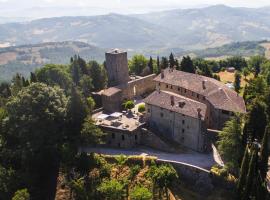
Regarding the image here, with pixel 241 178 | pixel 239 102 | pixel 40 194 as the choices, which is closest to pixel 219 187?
pixel 241 178

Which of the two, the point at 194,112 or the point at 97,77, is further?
the point at 97,77

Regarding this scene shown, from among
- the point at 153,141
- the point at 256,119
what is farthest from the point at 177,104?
the point at 256,119

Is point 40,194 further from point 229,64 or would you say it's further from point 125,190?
point 229,64

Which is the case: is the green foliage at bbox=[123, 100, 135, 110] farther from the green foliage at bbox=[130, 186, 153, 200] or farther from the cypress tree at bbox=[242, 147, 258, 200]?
the cypress tree at bbox=[242, 147, 258, 200]

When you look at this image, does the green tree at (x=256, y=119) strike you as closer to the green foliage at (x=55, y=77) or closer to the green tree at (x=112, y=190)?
the green tree at (x=112, y=190)

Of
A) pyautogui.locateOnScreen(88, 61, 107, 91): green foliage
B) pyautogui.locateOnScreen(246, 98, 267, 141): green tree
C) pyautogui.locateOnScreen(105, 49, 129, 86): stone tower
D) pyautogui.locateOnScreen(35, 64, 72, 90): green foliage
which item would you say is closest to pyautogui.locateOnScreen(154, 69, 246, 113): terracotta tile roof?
pyautogui.locateOnScreen(246, 98, 267, 141): green tree

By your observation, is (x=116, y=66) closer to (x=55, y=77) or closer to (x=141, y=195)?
(x=55, y=77)
